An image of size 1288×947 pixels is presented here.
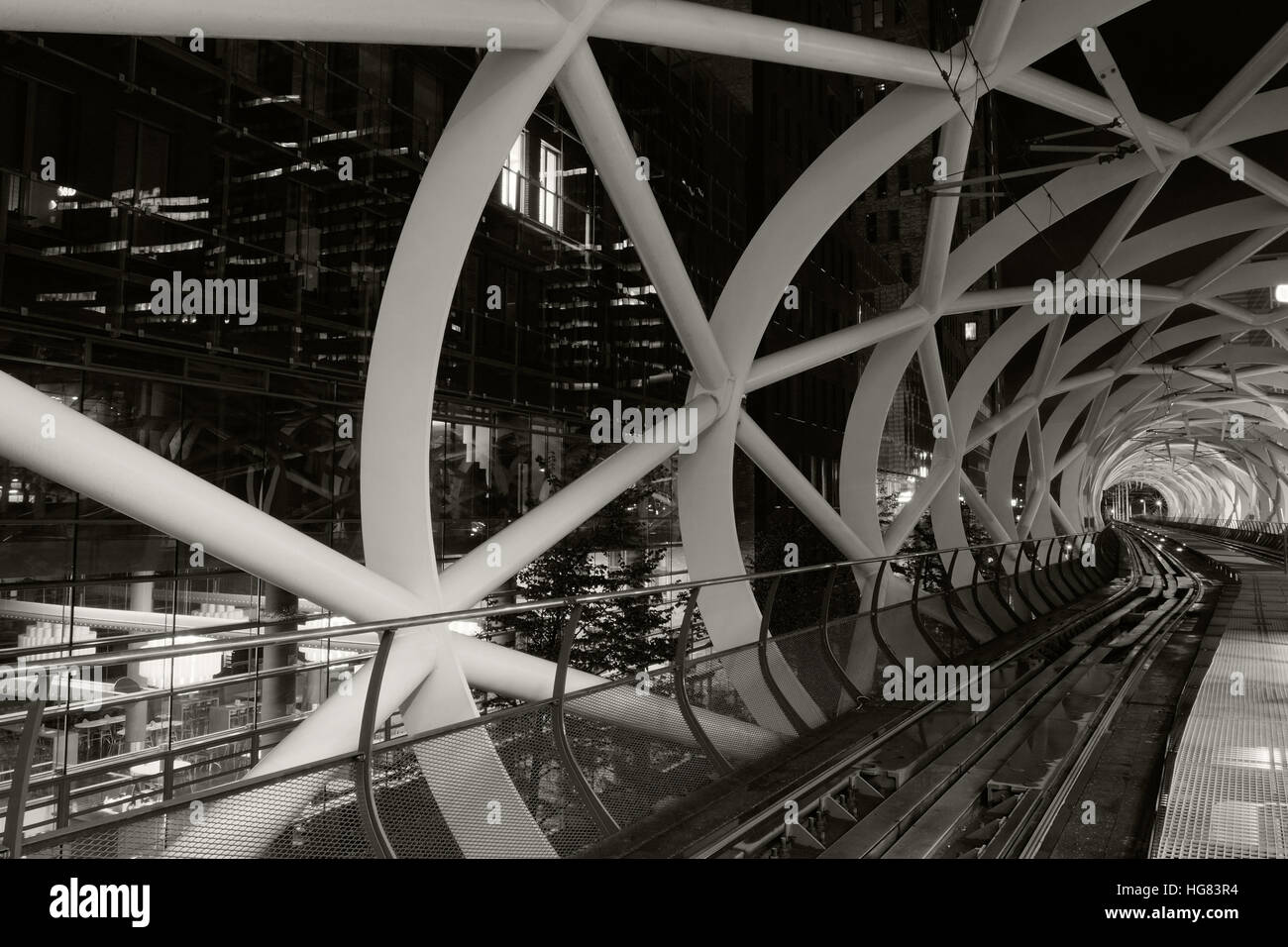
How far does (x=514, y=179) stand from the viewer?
75.1ft

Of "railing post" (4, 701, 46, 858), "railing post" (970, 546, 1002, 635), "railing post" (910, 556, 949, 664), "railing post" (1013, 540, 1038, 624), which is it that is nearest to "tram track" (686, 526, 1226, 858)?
"railing post" (910, 556, 949, 664)

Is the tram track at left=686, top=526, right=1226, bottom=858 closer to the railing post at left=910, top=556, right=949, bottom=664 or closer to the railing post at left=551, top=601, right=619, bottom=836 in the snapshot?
the railing post at left=551, top=601, right=619, bottom=836

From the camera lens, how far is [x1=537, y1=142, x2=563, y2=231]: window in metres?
24.2

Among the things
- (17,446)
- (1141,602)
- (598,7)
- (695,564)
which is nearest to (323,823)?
(17,446)

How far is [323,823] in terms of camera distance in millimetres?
4719

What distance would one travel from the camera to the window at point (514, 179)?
22625 millimetres

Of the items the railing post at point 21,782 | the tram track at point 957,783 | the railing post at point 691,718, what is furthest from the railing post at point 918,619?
the railing post at point 21,782

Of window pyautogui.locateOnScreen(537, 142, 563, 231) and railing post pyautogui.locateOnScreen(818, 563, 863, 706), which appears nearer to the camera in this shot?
railing post pyautogui.locateOnScreen(818, 563, 863, 706)

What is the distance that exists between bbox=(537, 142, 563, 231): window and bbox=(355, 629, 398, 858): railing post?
20217 mm

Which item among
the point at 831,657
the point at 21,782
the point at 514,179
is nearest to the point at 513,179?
the point at 514,179

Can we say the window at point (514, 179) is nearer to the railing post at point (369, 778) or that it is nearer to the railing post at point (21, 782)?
the railing post at point (369, 778)

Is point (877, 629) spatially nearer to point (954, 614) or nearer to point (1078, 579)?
point (954, 614)

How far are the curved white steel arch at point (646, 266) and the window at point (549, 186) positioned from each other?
9.91 m
